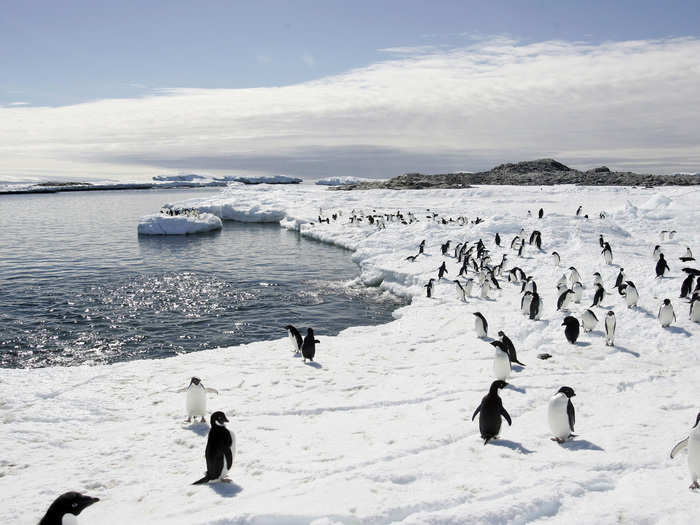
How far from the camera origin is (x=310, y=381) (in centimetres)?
998

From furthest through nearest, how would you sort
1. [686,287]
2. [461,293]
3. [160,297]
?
1. [160,297]
2. [461,293]
3. [686,287]

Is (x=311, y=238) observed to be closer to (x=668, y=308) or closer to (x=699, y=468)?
(x=668, y=308)

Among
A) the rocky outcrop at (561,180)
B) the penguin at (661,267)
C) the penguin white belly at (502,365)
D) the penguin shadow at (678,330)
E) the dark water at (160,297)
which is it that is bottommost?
the dark water at (160,297)

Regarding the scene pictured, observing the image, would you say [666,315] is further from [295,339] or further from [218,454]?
[218,454]

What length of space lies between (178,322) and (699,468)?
14564mm

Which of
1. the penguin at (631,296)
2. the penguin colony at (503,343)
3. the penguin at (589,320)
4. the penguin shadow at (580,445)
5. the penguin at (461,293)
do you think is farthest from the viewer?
the penguin at (461,293)

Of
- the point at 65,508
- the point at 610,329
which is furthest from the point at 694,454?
the point at 65,508

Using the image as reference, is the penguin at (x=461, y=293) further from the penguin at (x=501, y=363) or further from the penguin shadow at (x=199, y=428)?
the penguin shadow at (x=199, y=428)

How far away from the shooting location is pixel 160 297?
19578 mm

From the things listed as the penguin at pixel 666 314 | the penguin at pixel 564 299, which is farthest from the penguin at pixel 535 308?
the penguin at pixel 666 314

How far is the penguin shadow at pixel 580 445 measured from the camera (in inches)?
247

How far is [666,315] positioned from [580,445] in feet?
21.2

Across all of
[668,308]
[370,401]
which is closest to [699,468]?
[370,401]

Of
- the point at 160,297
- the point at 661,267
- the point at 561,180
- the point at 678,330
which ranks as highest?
the point at 561,180
